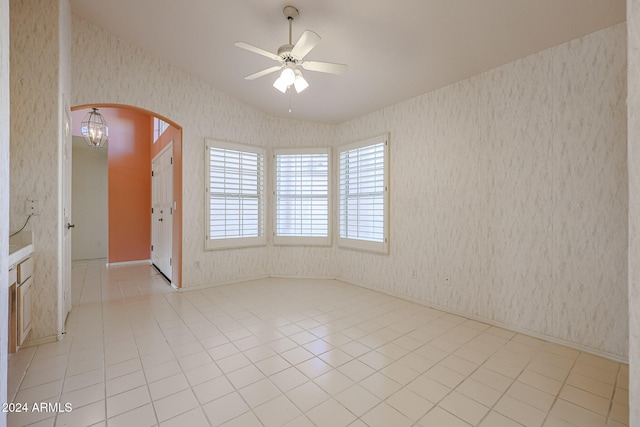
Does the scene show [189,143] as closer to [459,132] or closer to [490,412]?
[459,132]

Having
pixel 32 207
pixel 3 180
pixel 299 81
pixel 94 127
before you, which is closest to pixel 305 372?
pixel 3 180

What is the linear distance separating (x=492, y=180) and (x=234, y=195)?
3.58 meters

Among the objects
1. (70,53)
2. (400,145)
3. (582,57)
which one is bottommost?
(400,145)

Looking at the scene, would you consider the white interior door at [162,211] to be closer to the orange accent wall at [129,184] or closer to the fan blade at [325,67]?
the orange accent wall at [129,184]

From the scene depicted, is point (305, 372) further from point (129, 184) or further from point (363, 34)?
point (129, 184)

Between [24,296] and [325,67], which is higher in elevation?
[325,67]

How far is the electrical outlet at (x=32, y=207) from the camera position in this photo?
2492 mm

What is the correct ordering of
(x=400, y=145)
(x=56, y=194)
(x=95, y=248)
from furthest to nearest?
1. (x=95, y=248)
2. (x=400, y=145)
3. (x=56, y=194)

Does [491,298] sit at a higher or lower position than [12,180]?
lower

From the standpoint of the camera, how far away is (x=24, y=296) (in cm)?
219

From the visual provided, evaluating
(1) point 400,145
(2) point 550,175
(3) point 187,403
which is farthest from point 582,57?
(3) point 187,403

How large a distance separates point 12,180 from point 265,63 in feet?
8.96

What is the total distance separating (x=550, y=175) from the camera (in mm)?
2645

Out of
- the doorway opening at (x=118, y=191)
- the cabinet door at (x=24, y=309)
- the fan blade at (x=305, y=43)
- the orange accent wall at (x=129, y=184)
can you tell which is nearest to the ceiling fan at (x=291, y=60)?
the fan blade at (x=305, y=43)
